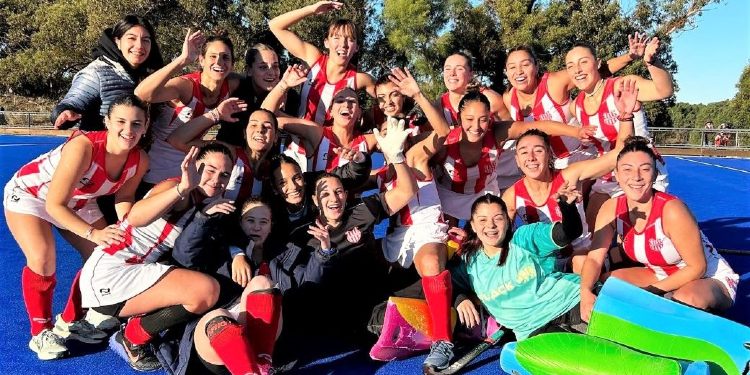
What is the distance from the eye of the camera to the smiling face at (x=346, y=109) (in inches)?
171

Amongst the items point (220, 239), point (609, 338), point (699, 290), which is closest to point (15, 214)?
point (220, 239)

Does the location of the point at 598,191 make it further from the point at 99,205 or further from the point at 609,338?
the point at 99,205

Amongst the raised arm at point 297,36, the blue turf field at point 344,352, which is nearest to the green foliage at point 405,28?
the blue turf field at point 344,352

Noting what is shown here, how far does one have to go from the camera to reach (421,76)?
24.3 metres

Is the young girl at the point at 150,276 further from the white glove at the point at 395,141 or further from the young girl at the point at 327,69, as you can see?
the young girl at the point at 327,69

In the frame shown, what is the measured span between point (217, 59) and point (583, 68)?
108 inches

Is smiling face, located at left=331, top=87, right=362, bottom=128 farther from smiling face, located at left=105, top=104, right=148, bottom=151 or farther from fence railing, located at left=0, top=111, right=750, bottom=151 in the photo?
fence railing, located at left=0, top=111, right=750, bottom=151

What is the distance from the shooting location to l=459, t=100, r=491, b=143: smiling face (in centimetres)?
409

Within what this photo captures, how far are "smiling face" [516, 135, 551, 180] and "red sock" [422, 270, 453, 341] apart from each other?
3.08 ft

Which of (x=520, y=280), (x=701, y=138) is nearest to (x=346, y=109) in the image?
(x=520, y=280)

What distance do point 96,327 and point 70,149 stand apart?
3.49ft

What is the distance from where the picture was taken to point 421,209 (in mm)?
3918

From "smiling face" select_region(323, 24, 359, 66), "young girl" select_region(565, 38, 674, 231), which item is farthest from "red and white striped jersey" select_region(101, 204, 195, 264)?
"young girl" select_region(565, 38, 674, 231)

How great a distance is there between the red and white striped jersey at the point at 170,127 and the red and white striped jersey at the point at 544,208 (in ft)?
7.52
